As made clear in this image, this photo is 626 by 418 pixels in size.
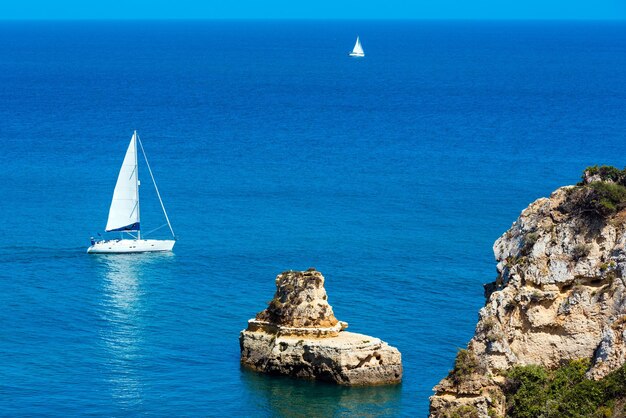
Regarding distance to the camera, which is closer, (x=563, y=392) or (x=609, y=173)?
(x=563, y=392)

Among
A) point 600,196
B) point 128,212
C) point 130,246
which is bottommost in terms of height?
point 130,246

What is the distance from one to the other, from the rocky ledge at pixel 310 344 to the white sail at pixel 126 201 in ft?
129

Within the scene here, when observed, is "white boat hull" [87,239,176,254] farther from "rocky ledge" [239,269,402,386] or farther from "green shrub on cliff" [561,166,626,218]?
"green shrub on cliff" [561,166,626,218]

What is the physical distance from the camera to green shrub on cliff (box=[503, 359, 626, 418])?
147 ft

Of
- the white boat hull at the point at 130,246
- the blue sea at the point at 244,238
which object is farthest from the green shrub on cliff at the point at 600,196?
the white boat hull at the point at 130,246

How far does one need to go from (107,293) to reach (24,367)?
61.8 ft

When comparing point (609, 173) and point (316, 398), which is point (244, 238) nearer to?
point (316, 398)

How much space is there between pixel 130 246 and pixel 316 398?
41968mm

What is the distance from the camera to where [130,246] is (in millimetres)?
106062

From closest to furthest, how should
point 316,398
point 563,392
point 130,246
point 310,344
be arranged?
1. point 563,392
2. point 316,398
3. point 310,344
4. point 130,246

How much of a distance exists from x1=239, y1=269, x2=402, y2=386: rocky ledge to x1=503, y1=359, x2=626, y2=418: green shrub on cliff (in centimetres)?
2158

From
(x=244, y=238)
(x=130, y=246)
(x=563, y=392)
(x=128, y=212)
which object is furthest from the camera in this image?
(x=128, y=212)

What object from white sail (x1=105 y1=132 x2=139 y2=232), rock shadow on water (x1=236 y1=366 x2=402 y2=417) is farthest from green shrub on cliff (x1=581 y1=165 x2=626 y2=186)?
A: white sail (x1=105 y1=132 x2=139 y2=232)

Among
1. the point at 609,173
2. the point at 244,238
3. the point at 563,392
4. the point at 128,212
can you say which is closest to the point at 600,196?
the point at 609,173
